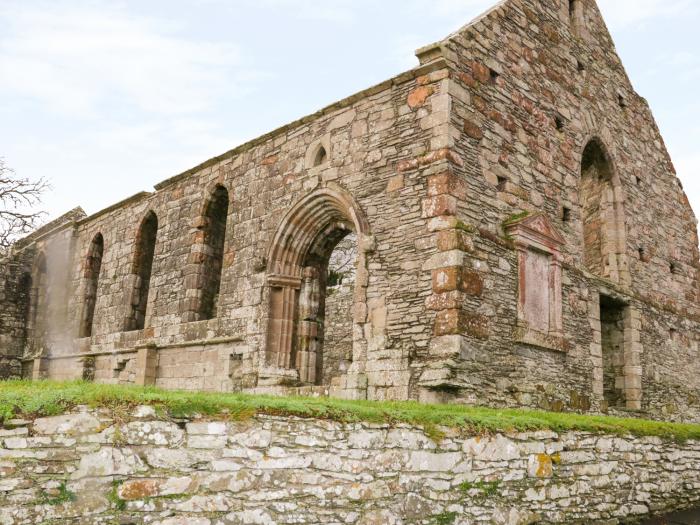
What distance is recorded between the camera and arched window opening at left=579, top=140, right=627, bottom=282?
39.3 feet

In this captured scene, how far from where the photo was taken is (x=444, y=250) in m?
8.24

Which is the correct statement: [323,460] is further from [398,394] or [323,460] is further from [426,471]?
[398,394]

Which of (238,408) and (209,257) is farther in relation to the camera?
(209,257)

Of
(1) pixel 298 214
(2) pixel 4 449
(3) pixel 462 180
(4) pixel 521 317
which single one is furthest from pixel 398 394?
(2) pixel 4 449

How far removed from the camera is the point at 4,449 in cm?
366

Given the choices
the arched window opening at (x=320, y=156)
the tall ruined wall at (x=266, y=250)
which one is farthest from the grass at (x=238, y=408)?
the arched window opening at (x=320, y=156)

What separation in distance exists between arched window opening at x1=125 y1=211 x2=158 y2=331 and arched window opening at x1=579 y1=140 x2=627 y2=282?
8673 millimetres

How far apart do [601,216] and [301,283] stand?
227 inches

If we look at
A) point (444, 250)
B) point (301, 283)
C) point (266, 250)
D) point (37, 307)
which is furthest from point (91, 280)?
point (444, 250)

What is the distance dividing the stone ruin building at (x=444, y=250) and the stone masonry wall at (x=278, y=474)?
7.39 ft

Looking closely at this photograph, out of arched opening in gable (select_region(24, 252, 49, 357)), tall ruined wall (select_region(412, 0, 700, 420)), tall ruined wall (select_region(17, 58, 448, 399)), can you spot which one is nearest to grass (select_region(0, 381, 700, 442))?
tall ruined wall (select_region(412, 0, 700, 420))

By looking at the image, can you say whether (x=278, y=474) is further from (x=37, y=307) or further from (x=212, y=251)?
(x=37, y=307)

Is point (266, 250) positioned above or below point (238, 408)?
above

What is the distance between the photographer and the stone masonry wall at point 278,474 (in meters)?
3.75
